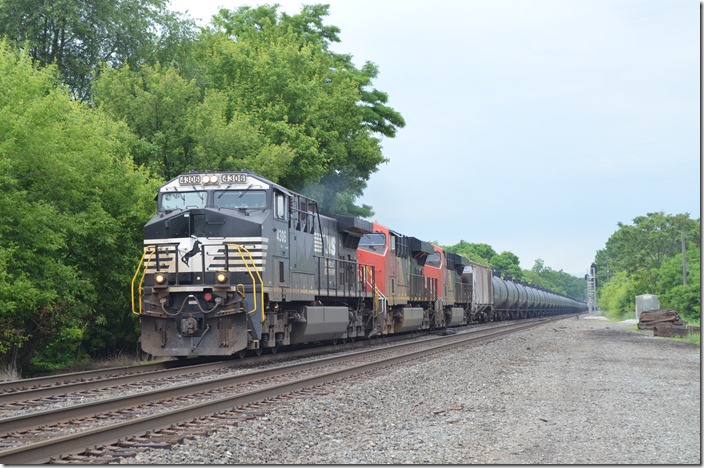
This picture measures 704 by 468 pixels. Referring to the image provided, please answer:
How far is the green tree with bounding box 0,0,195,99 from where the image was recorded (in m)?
35.3

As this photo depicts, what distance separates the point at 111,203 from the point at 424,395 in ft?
33.3

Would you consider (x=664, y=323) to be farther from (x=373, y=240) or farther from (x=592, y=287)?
(x=592, y=287)

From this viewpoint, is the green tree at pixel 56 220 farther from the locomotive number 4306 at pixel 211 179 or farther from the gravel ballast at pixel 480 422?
the gravel ballast at pixel 480 422

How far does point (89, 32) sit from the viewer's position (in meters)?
37.1

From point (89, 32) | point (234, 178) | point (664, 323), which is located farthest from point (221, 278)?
point (89, 32)

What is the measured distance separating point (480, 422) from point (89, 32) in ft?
106

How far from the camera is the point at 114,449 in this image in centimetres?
786

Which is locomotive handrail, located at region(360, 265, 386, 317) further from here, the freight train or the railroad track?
the railroad track

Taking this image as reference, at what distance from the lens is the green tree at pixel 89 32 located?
3528cm

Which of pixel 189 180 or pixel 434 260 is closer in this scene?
pixel 189 180

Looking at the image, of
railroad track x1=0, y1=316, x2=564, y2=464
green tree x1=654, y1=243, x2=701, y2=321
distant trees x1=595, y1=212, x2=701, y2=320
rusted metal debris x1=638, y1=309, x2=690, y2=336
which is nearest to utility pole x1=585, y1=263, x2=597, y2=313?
distant trees x1=595, y1=212, x2=701, y2=320

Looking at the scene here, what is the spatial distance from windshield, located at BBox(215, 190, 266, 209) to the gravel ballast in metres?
4.58

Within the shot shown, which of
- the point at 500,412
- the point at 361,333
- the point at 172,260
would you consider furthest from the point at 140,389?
the point at 361,333

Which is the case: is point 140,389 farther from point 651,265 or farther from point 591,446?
point 651,265
